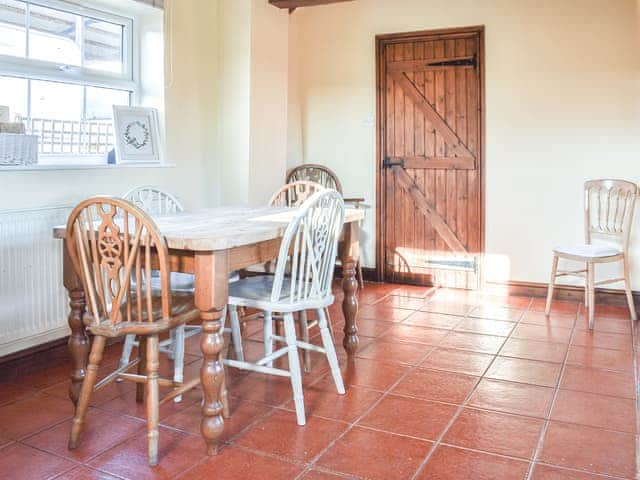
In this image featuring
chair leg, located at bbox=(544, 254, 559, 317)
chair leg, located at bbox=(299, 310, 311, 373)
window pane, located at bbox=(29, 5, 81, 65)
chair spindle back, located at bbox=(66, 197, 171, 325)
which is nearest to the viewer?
chair spindle back, located at bbox=(66, 197, 171, 325)

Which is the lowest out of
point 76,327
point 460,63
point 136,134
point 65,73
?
point 76,327

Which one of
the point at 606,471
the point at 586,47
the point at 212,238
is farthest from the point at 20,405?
the point at 586,47

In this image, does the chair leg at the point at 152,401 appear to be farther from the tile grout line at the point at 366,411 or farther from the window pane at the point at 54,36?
the window pane at the point at 54,36

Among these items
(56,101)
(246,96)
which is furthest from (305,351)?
(246,96)

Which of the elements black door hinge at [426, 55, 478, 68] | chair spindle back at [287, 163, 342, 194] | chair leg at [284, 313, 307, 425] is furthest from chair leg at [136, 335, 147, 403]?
black door hinge at [426, 55, 478, 68]

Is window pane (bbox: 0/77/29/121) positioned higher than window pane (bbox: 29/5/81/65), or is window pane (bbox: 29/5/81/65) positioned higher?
window pane (bbox: 29/5/81/65)

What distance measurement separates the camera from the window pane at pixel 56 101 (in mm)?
3457

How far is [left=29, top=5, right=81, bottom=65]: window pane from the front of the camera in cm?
341

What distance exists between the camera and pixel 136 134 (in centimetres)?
389

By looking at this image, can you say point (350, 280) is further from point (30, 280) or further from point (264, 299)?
point (30, 280)

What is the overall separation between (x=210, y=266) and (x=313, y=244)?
1.83ft

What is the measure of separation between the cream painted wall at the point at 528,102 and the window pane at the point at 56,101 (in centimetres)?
249

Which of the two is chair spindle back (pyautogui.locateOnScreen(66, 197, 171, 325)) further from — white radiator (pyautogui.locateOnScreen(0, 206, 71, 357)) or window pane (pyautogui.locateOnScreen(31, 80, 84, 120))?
window pane (pyautogui.locateOnScreen(31, 80, 84, 120))

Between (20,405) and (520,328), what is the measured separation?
9.43ft
